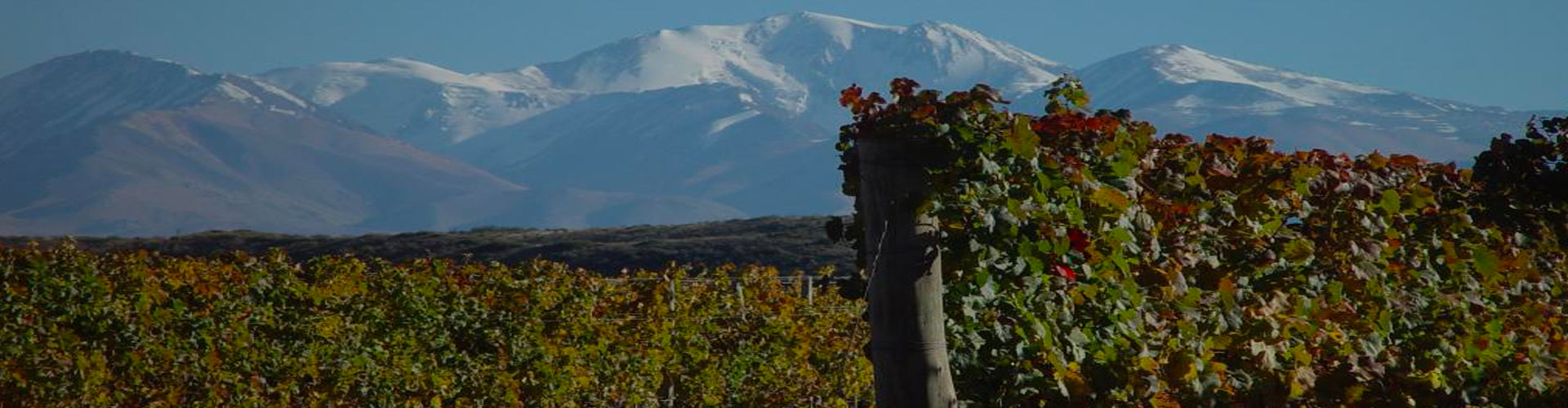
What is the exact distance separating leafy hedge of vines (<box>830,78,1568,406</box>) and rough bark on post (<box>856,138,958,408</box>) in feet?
0.21

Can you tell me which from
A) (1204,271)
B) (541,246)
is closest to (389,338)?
(1204,271)

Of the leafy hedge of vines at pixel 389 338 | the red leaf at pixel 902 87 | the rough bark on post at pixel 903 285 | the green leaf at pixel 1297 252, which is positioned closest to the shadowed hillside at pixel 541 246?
the leafy hedge of vines at pixel 389 338

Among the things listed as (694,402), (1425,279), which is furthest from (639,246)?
(1425,279)

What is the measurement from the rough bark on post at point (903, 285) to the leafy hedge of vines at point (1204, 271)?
0.21 ft

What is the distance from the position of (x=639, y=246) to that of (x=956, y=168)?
56.9 metres

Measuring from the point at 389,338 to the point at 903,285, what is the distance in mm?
7864

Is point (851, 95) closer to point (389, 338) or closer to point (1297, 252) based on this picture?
point (1297, 252)

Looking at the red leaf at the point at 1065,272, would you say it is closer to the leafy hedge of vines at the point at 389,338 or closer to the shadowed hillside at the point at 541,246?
the leafy hedge of vines at the point at 389,338

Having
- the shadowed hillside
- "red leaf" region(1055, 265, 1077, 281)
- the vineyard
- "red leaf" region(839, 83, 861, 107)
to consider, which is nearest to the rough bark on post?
the vineyard

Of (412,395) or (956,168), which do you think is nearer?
(956,168)

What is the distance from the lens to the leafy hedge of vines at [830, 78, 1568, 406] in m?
5.14

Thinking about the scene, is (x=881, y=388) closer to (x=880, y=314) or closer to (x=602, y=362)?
(x=880, y=314)

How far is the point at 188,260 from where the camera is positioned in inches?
522

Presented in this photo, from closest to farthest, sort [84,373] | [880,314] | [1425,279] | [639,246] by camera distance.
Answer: [880,314], [1425,279], [84,373], [639,246]
